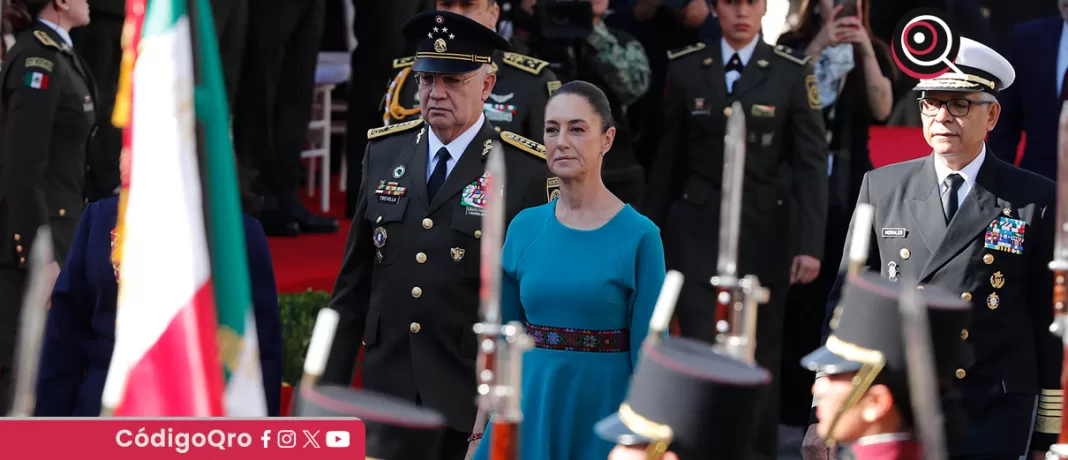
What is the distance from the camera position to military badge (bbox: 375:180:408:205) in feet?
16.0

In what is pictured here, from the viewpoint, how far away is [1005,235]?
4.50m

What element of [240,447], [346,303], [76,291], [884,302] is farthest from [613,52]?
[240,447]

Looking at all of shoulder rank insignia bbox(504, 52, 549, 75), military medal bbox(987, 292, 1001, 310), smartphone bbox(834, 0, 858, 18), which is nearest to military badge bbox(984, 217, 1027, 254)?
military medal bbox(987, 292, 1001, 310)

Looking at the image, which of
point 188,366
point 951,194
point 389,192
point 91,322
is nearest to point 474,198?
point 389,192

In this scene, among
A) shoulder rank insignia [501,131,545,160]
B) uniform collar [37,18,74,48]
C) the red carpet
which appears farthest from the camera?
the red carpet

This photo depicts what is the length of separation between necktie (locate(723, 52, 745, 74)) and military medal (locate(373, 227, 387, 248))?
2.35m

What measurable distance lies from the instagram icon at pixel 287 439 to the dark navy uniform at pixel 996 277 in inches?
79.8

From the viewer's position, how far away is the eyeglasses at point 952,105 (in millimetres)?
4477

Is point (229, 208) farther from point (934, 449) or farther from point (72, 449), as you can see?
point (934, 449)

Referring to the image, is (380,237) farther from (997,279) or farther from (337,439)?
(337,439)

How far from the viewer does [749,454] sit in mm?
2939

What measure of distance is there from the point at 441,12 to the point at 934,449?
114 inches

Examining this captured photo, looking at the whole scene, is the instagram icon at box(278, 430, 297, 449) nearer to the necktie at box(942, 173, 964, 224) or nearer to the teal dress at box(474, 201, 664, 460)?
the teal dress at box(474, 201, 664, 460)

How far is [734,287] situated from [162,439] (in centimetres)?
96
